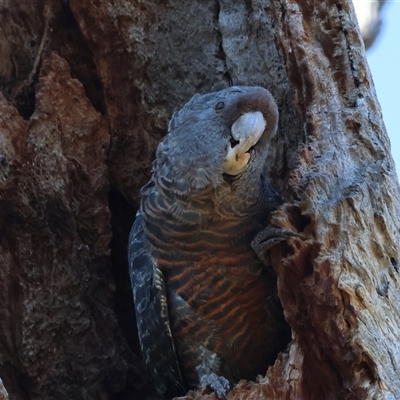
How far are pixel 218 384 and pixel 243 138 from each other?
3.24ft

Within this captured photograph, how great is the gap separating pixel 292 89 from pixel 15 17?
1609 mm

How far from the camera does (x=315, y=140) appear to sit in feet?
9.23

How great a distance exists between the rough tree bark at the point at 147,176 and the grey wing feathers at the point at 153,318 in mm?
402

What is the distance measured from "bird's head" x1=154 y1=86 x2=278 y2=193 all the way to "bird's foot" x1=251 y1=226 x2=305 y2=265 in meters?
0.29

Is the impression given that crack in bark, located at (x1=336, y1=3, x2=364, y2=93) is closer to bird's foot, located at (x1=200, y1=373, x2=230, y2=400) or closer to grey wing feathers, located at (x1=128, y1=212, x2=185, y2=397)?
grey wing feathers, located at (x1=128, y1=212, x2=185, y2=397)

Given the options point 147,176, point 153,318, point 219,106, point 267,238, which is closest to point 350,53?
point 219,106

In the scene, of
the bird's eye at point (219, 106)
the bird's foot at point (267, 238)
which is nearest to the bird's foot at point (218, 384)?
the bird's foot at point (267, 238)

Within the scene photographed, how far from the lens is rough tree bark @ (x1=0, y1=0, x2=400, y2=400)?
2.43 m

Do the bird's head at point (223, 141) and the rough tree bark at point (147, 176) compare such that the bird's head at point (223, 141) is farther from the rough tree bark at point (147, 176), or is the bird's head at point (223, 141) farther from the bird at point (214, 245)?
the rough tree bark at point (147, 176)

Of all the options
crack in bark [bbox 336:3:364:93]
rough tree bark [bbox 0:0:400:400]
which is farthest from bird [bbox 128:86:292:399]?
crack in bark [bbox 336:3:364:93]

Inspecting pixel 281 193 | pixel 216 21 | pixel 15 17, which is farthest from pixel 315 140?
pixel 15 17

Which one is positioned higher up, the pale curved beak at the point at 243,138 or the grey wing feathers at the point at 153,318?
the pale curved beak at the point at 243,138

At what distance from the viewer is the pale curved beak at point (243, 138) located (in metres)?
2.72

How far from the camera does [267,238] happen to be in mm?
2633
